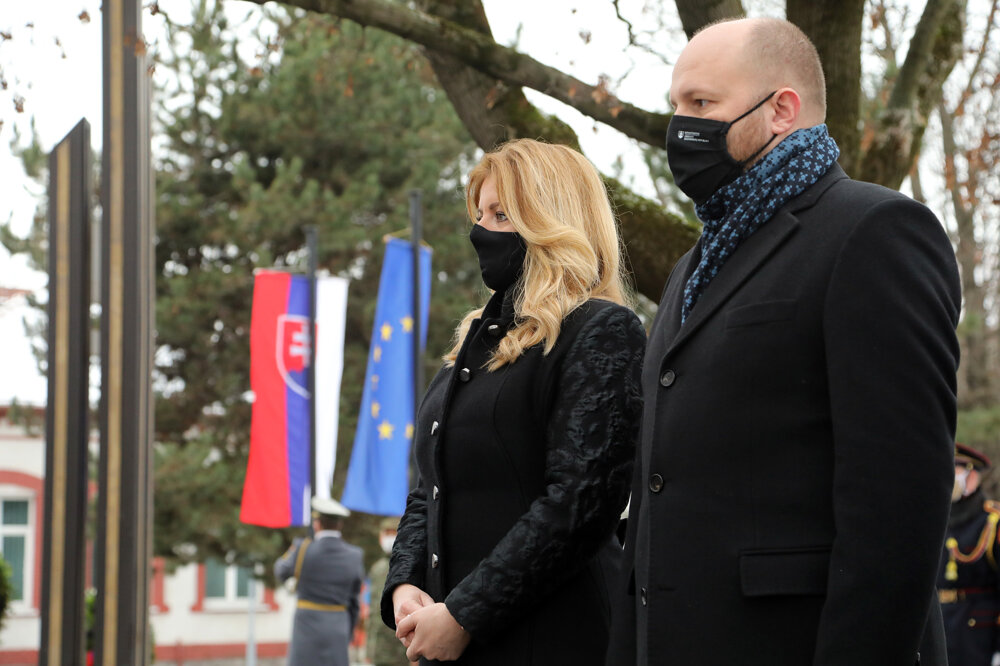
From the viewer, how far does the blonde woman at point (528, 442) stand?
2805mm

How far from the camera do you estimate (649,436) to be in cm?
243

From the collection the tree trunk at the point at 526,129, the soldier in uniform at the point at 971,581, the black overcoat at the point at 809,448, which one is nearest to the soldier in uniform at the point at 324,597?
the soldier in uniform at the point at 971,581

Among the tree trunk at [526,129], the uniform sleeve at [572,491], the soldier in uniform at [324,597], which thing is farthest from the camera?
the soldier in uniform at [324,597]

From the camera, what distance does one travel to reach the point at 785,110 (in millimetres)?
2451

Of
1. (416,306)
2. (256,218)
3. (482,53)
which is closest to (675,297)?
(482,53)

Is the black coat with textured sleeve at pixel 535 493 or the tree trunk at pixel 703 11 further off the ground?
the tree trunk at pixel 703 11

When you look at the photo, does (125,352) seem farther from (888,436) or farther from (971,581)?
(888,436)

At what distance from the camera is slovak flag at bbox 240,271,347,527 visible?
14734 millimetres

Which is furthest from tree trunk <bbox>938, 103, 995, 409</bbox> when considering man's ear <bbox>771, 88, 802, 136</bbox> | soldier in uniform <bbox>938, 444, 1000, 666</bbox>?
man's ear <bbox>771, 88, 802, 136</bbox>

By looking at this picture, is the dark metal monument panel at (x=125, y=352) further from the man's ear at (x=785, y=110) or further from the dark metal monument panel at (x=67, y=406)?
the man's ear at (x=785, y=110)

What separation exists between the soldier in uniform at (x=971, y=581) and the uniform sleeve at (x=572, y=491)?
21.4 feet

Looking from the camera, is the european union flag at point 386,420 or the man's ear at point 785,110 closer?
the man's ear at point 785,110

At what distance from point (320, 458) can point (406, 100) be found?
36.4 feet

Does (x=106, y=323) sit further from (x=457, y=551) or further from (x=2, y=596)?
(x=2, y=596)
